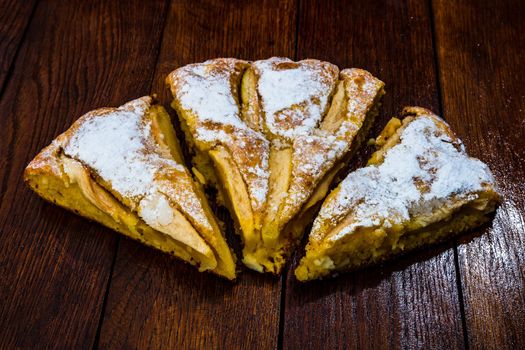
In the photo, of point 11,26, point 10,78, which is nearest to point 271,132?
point 10,78

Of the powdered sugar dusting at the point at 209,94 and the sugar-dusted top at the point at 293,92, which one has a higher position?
the powdered sugar dusting at the point at 209,94

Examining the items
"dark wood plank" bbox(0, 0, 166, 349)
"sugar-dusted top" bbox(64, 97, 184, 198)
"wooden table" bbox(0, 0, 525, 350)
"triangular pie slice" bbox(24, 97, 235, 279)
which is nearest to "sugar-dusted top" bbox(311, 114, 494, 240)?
"wooden table" bbox(0, 0, 525, 350)

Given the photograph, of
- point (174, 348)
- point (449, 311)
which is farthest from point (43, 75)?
point (449, 311)

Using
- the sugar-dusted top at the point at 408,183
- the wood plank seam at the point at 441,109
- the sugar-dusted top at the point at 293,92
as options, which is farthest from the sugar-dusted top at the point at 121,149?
the wood plank seam at the point at 441,109

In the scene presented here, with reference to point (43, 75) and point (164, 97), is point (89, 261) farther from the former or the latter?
point (43, 75)

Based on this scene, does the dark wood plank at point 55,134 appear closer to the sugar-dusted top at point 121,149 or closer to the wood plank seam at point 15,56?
the wood plank seam at point 15,56

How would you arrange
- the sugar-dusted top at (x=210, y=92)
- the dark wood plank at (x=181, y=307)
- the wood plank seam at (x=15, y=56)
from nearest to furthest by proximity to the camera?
the dark wood plank at (x=181, y=307)
the sugar-dusted top at (x=210, y=92)
the wood plank seam at (x=15, y=56)

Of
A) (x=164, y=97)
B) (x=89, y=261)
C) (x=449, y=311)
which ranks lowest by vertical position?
(x=449, y=311)

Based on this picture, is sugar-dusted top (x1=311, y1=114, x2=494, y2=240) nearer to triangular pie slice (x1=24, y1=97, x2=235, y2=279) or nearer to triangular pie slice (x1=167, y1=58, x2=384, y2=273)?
triangular pie slice (x1=167, y1=58, x2=384, y2=273)

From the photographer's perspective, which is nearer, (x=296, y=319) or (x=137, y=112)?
(x=296, y=319)
